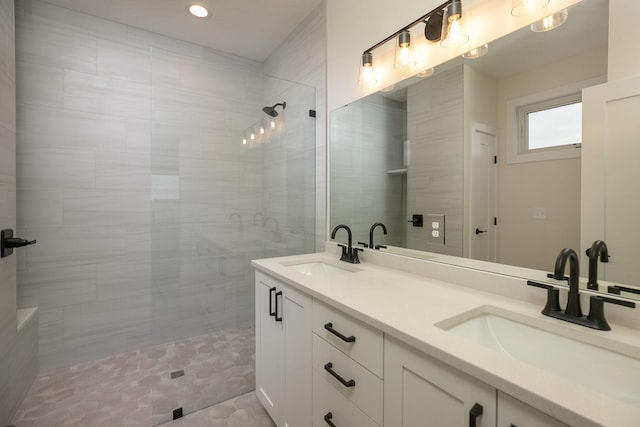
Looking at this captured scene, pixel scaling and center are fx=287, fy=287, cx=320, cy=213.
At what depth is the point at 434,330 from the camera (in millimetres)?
785

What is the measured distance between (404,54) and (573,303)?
131cm

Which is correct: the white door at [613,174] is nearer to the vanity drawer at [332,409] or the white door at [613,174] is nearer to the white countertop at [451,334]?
the white countertop at [451,334]

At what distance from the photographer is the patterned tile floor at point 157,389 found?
1.66 meters

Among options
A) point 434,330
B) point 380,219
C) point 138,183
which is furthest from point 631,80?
point 138,183

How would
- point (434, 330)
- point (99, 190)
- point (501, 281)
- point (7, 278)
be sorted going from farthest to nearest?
point (99, 190), point (7, 278), point (501, 281), point (434, 330)

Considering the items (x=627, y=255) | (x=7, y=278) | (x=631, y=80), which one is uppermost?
(x=631, y=80)

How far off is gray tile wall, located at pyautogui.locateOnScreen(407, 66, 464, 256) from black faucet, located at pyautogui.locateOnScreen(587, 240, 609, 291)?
18.2 inches

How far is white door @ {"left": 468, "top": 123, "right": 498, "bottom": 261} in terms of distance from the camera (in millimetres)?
1188

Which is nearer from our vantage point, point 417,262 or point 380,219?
point 417,262

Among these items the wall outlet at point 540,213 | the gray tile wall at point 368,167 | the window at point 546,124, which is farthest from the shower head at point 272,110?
the wall outlet at point 540,213

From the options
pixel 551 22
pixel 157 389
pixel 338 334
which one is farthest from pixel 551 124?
pixel 157 389

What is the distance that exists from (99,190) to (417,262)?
242cm

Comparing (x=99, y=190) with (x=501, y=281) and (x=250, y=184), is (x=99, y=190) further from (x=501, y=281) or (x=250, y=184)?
(x=501, y=281)

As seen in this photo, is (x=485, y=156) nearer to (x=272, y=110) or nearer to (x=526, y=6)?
(x=526, y=6)
